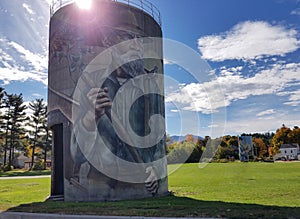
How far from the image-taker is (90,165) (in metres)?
14.4

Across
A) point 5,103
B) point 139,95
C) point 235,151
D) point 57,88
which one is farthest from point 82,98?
point 235,151

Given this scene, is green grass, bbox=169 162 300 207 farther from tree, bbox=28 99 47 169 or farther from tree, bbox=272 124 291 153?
tree, bbox=272 124 291 153

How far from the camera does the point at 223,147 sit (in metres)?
81.4

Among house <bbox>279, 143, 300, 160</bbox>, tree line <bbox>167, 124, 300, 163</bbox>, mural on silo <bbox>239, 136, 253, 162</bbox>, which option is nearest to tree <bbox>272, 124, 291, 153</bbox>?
tree line <bbox>167, 124, 300, 163</bbox>

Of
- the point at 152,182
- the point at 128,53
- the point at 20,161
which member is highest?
the point at 128,53

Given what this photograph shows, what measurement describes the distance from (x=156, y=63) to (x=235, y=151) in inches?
2715

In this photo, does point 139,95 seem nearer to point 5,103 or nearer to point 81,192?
point 81,192

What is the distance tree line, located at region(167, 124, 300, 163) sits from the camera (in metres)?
59.1

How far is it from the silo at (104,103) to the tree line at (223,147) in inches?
1013

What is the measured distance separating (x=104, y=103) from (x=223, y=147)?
70613 millimetres

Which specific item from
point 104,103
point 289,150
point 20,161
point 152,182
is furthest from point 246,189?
point 289,150

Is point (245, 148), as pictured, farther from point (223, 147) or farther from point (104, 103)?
point (104, 103)

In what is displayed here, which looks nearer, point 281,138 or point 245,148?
point 245,148

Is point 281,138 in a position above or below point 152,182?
above
